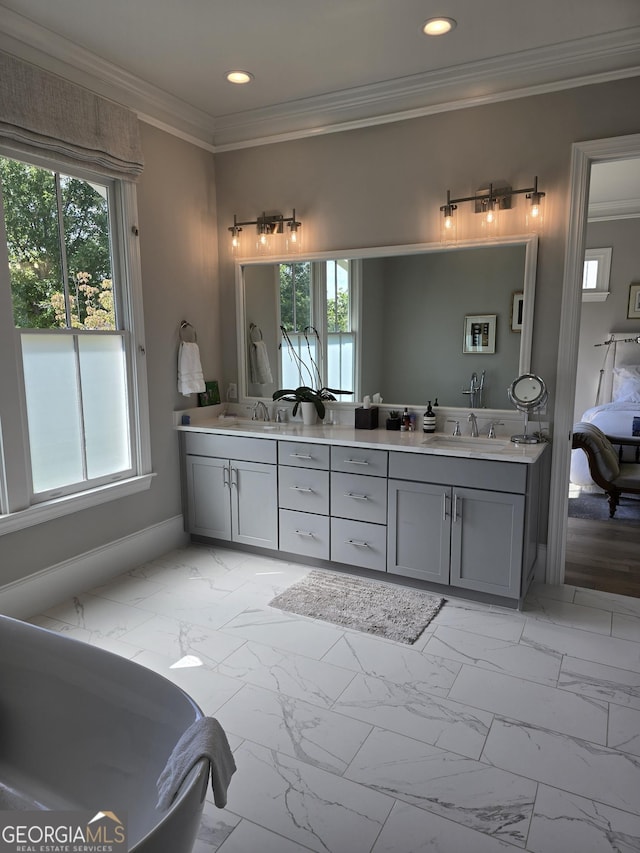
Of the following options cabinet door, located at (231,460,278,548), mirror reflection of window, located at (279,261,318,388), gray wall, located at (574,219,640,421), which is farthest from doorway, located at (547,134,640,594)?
gray wall, located at (574,219,640,421)

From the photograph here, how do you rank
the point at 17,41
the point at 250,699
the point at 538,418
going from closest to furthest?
the point at 250,699 < the point at 17,41 < the point at 538,418

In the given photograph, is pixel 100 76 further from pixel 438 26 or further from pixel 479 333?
pixel 479 333

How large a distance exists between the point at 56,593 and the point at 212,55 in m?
3.01

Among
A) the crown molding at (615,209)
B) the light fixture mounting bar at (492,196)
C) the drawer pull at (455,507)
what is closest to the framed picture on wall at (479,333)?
the light fixture mounting bar at (492,196)

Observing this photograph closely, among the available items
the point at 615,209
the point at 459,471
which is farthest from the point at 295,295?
the point at 615,209

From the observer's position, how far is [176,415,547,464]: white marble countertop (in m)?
2.93

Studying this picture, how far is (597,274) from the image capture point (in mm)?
6516

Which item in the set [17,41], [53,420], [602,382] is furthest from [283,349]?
[602,382]

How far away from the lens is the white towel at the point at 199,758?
1242mm

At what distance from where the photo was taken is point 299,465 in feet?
11.3

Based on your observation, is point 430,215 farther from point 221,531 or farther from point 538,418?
point 221,531

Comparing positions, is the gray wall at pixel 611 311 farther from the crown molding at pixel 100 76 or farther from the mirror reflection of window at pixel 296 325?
the crown molding at pixel 100 76

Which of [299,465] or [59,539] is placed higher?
[299,465]

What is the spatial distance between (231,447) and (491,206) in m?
2.16
